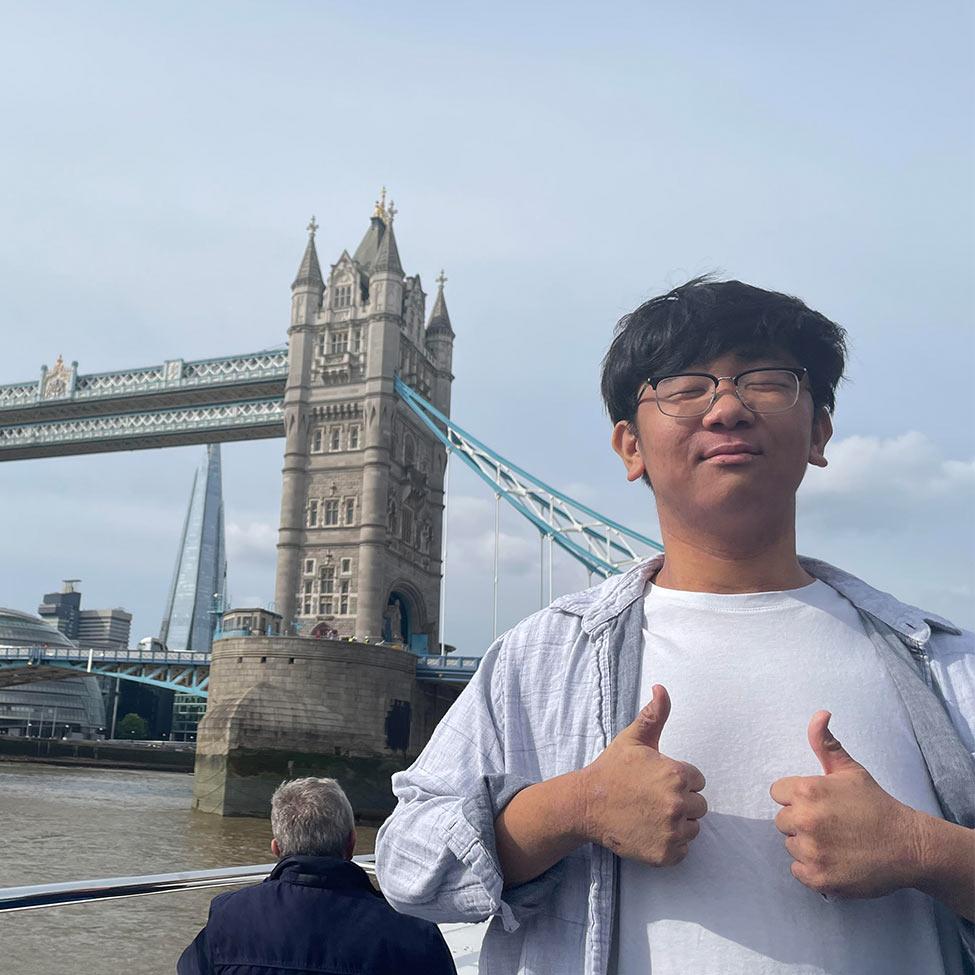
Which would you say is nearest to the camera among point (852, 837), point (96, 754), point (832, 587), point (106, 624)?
point (852, 837)

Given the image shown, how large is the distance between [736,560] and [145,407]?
36.2 m

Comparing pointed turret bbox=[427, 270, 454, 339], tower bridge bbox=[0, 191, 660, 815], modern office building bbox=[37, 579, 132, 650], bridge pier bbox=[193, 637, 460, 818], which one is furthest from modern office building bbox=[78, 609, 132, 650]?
bridge pier bbox=[193, 637, 460, 818]

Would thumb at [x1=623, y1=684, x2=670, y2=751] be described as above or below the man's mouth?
below

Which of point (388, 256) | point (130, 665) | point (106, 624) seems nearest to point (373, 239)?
point (388, 256)

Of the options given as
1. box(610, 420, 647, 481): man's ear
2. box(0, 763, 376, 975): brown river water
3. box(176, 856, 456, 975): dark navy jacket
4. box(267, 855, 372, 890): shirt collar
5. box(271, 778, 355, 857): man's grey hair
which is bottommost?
box(0, 763, 376, 975): brown river water

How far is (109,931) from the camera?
6566mm

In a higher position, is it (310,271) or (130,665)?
(310,271)

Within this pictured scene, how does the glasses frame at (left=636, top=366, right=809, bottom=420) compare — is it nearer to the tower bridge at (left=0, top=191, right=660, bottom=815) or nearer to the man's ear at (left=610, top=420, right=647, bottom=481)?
the man's ear at (left=610, top=420, right=647, bottom=481)

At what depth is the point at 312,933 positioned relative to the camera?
230 cm

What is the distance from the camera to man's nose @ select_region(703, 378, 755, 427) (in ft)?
4.52

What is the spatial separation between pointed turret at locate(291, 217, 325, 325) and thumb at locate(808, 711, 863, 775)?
31177mm

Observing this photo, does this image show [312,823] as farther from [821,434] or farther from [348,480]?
[348,480]

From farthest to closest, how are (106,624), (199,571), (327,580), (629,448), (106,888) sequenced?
(106,624)
(199,571)
(327,580)
(106,888)
(629,448)

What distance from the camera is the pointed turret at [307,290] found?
1236 inches
